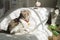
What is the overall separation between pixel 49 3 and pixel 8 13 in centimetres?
56

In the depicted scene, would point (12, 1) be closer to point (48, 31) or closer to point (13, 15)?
point (13, 15)

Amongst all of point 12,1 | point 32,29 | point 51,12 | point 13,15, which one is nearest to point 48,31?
point 32,29

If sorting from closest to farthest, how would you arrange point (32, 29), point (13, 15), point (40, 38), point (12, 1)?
point (40, 38)
point (32, 29)
point (13, 15)
point (12, 1)

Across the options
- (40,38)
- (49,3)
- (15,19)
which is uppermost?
(49,3)

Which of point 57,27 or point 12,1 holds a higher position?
point 12,1

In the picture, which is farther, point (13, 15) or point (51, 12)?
point (51, 12)

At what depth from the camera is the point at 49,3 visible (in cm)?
210

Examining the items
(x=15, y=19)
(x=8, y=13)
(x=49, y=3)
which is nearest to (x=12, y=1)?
(x=8, y=13)

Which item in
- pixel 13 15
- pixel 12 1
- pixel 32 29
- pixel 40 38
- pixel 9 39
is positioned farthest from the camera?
pixel 12 1

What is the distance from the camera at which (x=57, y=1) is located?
6.70 feet

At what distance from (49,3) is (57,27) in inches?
13.8

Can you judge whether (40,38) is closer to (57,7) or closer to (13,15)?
(13,15)

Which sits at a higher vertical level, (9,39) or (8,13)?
(8,13)

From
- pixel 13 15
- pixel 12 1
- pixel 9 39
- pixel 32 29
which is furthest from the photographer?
pixel 12 1
